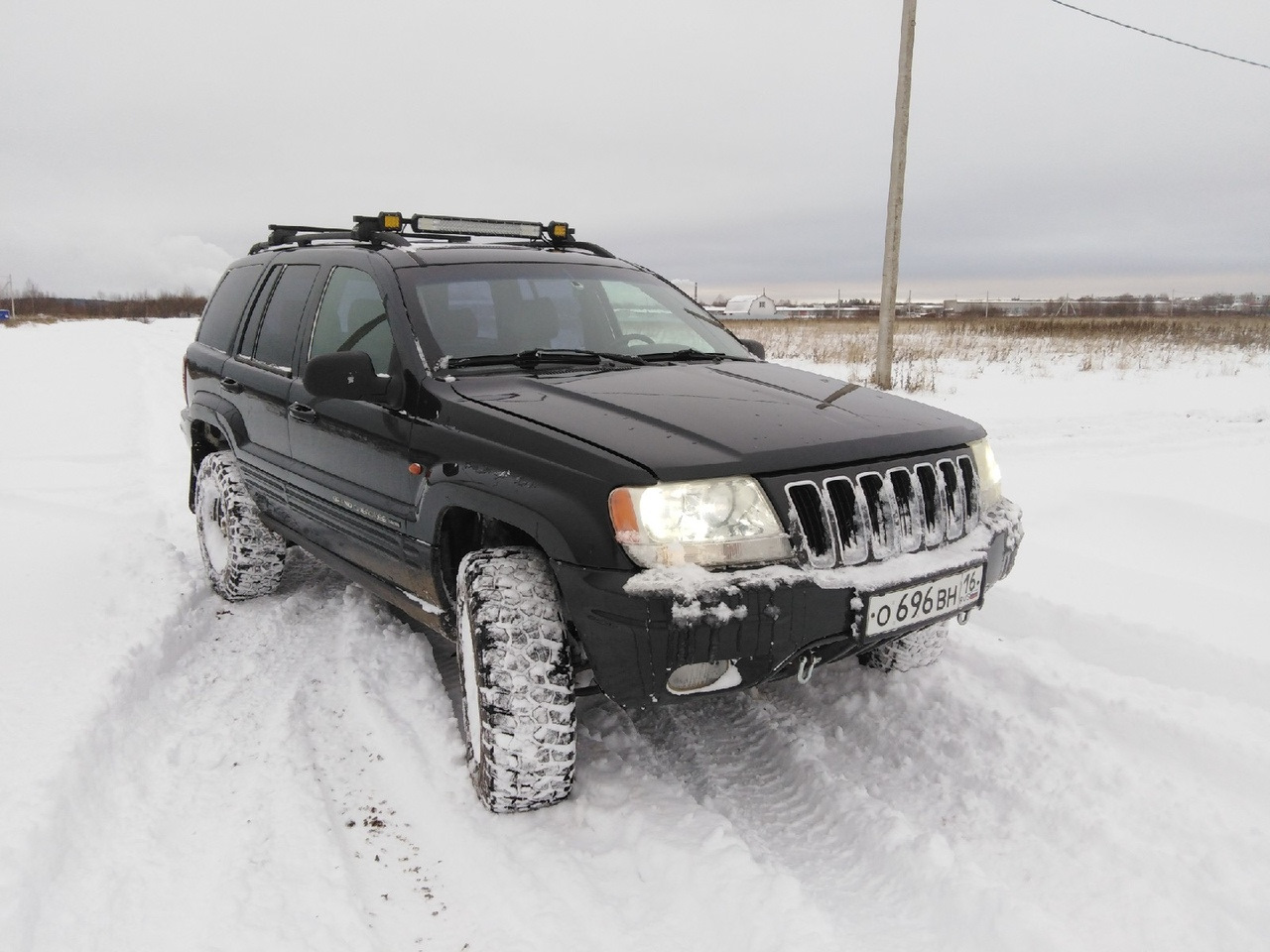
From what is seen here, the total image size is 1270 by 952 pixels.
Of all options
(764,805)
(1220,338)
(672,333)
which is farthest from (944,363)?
(764,805)

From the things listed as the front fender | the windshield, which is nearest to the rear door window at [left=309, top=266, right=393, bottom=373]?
the windshield

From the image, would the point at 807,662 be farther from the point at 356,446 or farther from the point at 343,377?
the point at 356,446

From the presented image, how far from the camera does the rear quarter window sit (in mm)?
4699

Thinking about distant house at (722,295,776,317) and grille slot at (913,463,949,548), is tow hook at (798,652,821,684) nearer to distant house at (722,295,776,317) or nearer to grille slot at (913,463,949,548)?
grille slot at (913,463,949,548)

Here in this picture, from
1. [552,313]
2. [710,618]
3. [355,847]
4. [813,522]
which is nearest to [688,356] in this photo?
[552,313]

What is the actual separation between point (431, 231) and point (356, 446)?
138 cm

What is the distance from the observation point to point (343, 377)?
298 centimetres

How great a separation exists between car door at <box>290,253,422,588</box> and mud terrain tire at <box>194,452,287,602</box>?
592 millimetres

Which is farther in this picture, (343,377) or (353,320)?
(353,320)

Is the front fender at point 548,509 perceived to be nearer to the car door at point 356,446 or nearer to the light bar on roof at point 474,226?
the car door at point 356,446

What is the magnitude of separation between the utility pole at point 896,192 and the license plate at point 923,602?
961 centimetres

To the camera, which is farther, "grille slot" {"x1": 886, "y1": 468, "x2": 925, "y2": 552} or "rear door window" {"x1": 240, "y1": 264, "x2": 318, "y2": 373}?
"rear door window" {"x1": 240, "y1": 264, "x2": 318, "y2": 373}

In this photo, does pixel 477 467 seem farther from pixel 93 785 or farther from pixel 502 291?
pixel 93 785

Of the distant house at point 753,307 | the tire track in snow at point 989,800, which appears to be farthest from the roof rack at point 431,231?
the distant house at point 753,307
